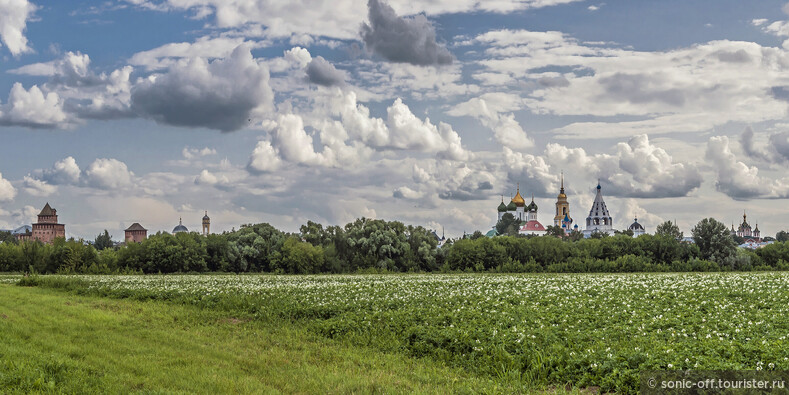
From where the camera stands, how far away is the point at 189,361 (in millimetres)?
17312

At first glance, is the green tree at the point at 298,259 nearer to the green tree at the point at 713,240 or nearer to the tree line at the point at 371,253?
the tree line at the point at 371,253

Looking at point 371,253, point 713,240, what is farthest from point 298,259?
point 713,240

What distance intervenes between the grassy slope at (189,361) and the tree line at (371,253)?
54622 mm

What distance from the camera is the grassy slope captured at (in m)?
14.3

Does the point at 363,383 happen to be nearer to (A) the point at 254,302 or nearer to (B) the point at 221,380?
(B) the point at 221,380

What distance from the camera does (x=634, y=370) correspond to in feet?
42.5

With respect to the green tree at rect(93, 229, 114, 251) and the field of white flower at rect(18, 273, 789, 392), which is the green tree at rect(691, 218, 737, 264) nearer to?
the field of white flower at rect(18, 273, 789, 392)

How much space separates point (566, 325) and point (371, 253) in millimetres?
67553

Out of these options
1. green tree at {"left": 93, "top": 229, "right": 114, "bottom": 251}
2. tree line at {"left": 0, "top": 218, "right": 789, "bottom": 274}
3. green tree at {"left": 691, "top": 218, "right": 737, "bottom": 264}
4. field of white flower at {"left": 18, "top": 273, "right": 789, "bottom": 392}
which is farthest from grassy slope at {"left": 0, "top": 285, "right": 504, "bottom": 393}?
green tree at {"left": 93, "top": 229, "right": 114, "bottom": 251}

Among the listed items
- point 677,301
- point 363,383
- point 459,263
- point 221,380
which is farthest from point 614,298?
point 459,263

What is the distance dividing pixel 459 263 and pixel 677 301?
2354 inches

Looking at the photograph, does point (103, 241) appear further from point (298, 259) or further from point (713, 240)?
point (713, 240)

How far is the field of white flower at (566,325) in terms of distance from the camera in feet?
44.4

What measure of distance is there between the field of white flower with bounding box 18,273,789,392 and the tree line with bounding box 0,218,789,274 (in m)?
49.7
